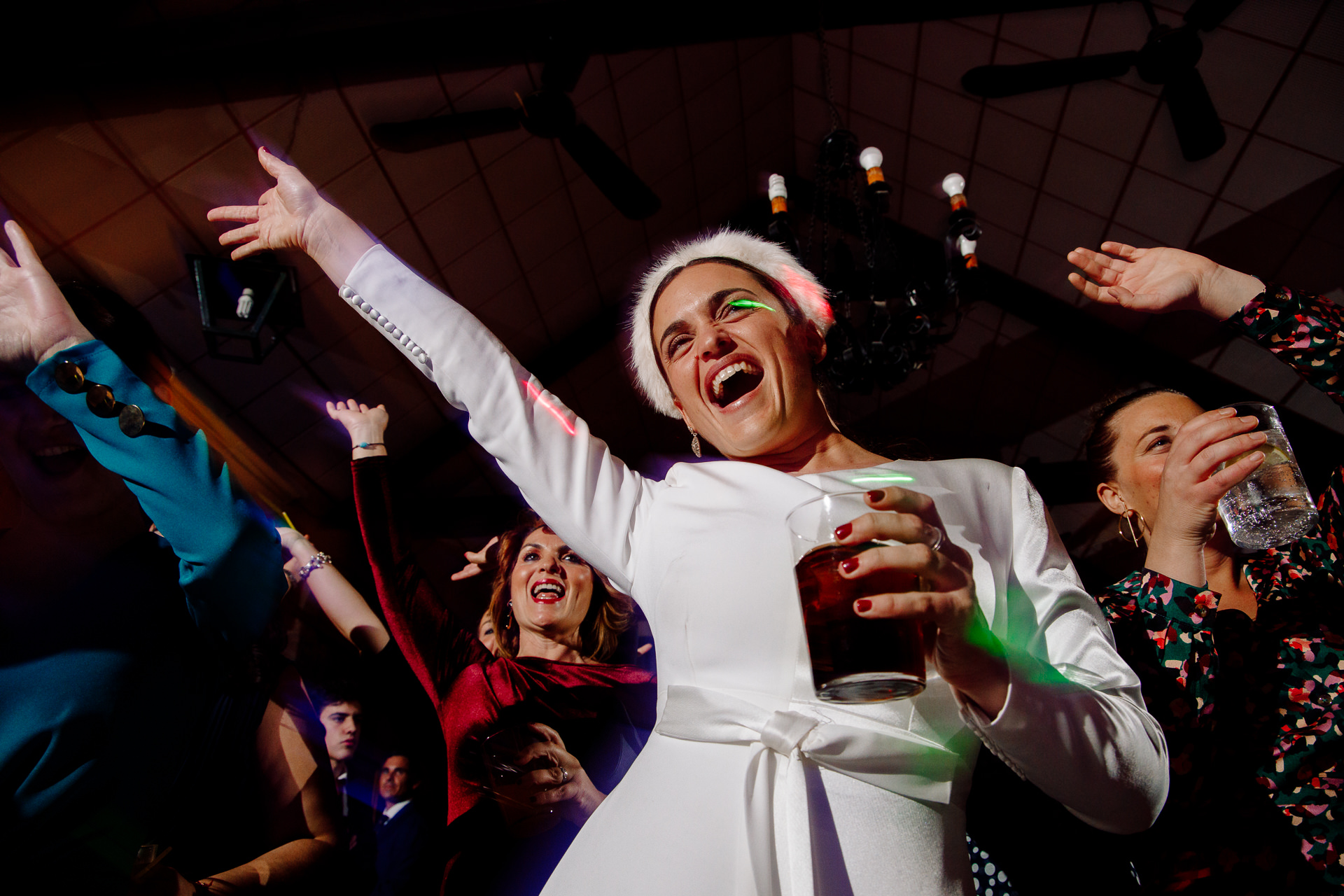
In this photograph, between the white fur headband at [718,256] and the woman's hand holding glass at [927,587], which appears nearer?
the woman's hand holding glass at [927,587]

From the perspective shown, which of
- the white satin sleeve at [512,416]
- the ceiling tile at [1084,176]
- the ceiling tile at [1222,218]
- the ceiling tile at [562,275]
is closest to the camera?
the white satin sleeve at [512,416]

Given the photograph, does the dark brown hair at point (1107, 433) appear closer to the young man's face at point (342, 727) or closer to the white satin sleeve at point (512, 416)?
the white satin sleeve at point (512, 416)

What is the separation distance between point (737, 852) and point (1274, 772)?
1.04 metres

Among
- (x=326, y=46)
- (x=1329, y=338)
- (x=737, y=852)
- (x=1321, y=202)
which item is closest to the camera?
(x=737, y=852)

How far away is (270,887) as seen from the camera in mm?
1343

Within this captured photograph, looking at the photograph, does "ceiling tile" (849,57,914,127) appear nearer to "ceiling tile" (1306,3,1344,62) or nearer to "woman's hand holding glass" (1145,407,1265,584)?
"ceiling tile" (1306,3,1344,62)

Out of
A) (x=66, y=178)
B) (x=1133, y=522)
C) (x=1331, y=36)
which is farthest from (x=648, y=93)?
(x=1133, y=522)

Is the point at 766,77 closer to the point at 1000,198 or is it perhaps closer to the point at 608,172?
Answer: the point at 1000,198

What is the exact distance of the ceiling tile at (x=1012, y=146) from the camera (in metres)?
3.79

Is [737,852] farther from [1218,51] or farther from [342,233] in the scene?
[1218,51]

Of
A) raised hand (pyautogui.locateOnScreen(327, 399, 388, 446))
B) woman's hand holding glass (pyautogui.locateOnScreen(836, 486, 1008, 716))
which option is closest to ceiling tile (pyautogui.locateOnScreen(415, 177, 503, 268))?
raised hand (pyautogui.locateOnScreen(327, 399, 388, 446))

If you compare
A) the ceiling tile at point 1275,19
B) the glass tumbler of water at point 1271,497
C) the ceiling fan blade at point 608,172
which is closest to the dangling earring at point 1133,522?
the glass tumbler of water at point 1271,497

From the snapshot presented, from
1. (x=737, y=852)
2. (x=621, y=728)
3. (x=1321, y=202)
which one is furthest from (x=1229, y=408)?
(x=1321, y=202)

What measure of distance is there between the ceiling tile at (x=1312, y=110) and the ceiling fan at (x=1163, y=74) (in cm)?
81
